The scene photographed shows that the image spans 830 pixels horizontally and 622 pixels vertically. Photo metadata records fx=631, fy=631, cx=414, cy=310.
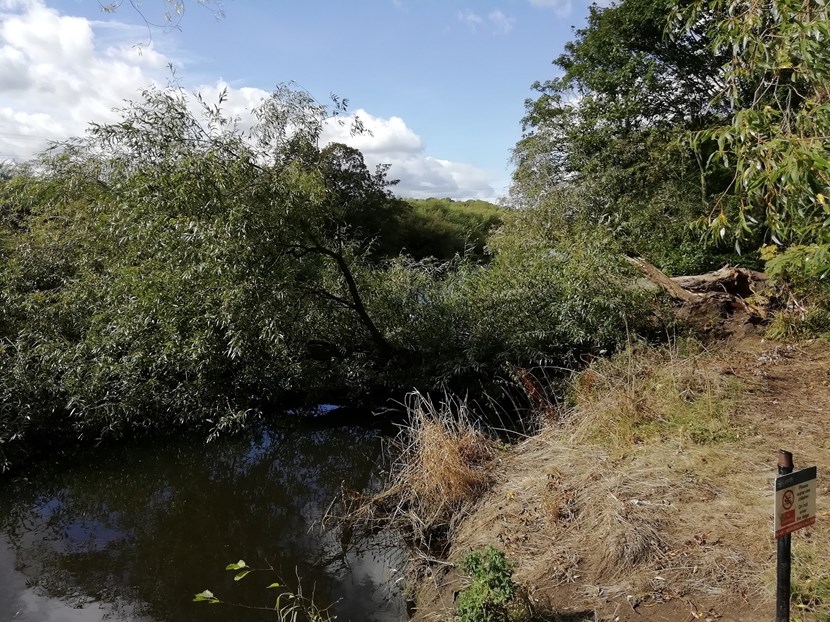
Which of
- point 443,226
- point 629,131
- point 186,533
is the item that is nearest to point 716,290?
point 629,131

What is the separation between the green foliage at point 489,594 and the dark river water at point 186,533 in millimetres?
1286

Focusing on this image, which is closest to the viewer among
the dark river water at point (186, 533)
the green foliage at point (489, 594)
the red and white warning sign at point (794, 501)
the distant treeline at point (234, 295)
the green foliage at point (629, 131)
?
the red and white warning sign at point (794, 501)

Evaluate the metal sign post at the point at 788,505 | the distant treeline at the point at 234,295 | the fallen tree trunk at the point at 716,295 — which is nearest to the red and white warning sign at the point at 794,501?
the metal sign post at the point at 788,505

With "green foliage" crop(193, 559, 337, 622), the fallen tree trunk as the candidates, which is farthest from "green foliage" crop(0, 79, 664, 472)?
"green foliage" crop(193, 559, 337, 622)

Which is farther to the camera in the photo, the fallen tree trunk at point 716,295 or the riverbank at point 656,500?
the fallen tree trunk at point 716,295

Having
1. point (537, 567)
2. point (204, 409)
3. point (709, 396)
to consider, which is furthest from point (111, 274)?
point (709, 396)

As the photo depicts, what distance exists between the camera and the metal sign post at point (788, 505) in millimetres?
2162

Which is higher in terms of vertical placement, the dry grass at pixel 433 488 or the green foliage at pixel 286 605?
the dry grass at pixel 433 488

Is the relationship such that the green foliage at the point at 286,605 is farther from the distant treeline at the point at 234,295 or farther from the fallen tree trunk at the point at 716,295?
the fallen tree trunk at the point at 716,295

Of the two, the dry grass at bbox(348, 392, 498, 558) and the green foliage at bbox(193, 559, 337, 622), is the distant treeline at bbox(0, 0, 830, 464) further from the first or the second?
the green foliage at bbox(193, 559, 337, 622)

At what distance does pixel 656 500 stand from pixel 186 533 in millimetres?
3761

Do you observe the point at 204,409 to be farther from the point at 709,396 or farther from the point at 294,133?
the point at 709,396

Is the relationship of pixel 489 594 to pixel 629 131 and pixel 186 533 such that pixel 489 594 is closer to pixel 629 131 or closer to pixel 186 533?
pixel 186 533

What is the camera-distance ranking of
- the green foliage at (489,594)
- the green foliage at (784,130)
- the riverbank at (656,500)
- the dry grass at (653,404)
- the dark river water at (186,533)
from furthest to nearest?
the dry grass at (653,404)
the dark river water at (186,533)
the riverbank at (656,500)
the green foliage at (489,594)
the green foliage at (784,130)
